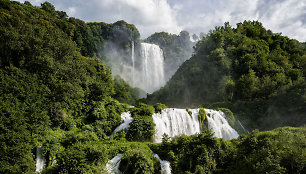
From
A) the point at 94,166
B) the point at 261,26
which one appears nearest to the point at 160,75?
the point at 261,26

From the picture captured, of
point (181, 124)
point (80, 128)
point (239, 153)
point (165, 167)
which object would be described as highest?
point (80, 128)

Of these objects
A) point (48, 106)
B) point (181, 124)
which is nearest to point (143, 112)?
point (181, 124)

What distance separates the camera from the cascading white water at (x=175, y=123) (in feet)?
62.5

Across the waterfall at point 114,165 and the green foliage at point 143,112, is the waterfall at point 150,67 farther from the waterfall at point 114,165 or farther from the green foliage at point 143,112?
the waterfall at point 114,165

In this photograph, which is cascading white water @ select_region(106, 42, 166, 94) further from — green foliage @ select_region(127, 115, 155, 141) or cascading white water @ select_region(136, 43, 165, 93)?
green foliage @ select_region(127, 115, 155, 141)

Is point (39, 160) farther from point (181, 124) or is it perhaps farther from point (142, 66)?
point (142, 66)

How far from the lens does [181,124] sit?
20453 millimetres

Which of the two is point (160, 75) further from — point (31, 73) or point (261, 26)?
point (31, 73)

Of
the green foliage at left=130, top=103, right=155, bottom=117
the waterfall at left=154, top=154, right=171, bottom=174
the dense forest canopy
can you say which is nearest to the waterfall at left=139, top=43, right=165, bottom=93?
the dense forest canopy

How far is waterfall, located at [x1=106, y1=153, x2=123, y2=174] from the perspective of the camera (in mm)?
11241

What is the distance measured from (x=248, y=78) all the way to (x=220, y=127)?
12.8 metres

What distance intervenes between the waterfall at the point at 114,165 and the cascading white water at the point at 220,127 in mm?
12939

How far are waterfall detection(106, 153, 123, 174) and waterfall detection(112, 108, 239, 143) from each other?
554 cm

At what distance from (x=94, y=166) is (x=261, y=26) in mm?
53383
